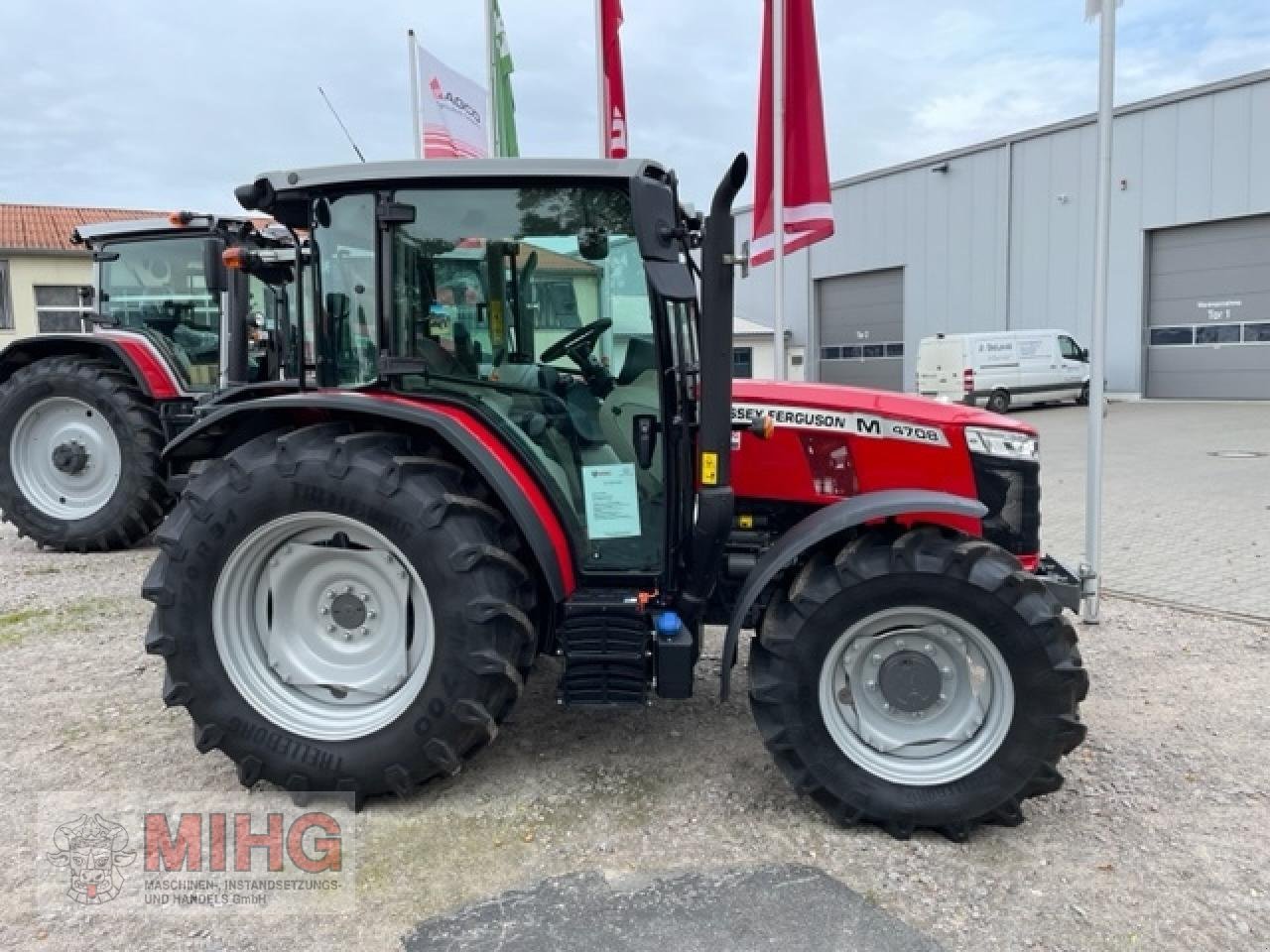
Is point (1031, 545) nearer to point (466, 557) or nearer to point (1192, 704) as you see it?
point (1192, 704)

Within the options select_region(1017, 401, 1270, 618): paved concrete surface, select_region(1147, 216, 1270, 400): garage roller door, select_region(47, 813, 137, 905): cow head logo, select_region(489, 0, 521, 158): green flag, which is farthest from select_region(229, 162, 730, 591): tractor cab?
select_region(1147, 216, 1270, 400): garage roller door

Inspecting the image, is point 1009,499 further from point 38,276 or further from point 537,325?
point 38,276

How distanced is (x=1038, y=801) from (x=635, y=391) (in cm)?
202

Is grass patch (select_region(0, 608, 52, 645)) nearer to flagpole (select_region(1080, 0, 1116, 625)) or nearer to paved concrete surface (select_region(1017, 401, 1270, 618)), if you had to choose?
flagpole (select_region(1080, 0, 1116, 625))

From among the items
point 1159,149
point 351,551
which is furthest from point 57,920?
point 1159,149

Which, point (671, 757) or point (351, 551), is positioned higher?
point (351, 551)

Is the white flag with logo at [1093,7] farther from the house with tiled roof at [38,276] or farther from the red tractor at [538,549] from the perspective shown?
the house with tiled roof at [38,276]

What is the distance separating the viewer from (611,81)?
26.3ft

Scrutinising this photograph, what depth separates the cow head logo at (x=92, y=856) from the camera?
107 inches

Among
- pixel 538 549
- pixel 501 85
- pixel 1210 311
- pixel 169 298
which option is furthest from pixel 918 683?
pixel 1210 311

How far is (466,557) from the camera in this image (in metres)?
2.92

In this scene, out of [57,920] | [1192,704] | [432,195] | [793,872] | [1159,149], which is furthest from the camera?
[1159,149]

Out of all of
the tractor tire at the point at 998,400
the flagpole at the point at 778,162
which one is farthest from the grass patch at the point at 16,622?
the tractor tire at the point at 998,400

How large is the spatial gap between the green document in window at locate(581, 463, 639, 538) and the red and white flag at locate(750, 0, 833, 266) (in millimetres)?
3716
